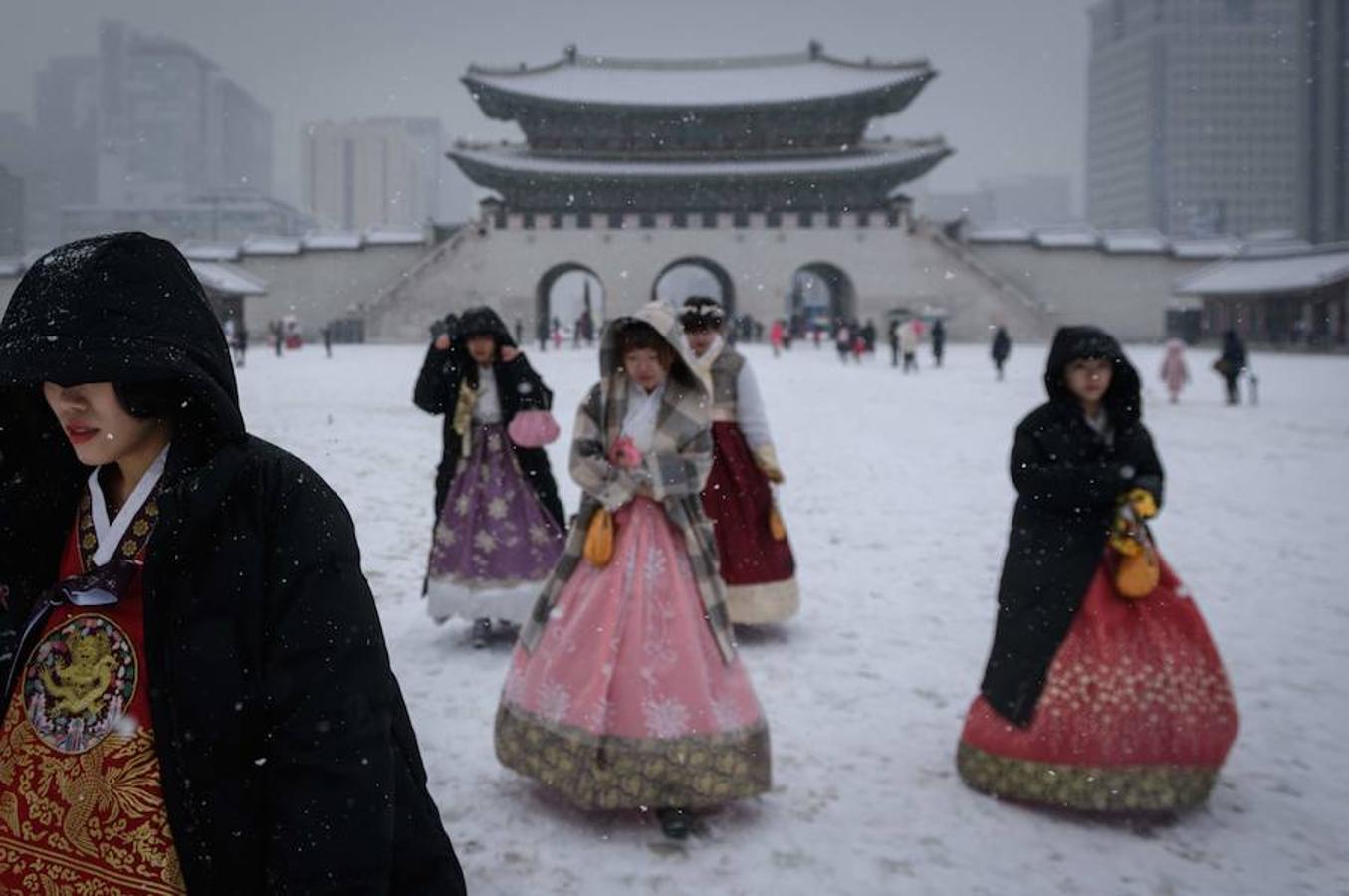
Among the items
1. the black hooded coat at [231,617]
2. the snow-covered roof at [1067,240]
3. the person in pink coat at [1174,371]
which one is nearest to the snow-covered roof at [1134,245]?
the snow-covered roof at [1067,240]

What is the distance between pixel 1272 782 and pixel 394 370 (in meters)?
20.1

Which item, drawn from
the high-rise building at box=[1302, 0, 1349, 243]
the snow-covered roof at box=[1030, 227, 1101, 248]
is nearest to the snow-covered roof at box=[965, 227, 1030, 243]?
the snow-covered roof at box=[1030, 227, 1101, 248]

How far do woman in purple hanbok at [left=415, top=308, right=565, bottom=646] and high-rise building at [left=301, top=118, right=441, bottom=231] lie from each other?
9135cm

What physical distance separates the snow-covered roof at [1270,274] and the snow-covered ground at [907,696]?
2258 centimetres

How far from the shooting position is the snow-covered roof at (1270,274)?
1158 inches

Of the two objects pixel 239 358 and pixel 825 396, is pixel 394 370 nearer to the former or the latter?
pixel 239 358

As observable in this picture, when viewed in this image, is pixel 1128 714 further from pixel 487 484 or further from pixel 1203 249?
pixel 1203 249

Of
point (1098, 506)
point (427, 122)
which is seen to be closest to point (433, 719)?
point (1098, 506)

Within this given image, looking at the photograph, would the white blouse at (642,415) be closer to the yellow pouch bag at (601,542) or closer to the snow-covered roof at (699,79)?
the yellow pouch bag at (601,542)

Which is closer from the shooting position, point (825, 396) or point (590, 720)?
point (590, 720)

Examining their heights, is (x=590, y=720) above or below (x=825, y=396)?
below

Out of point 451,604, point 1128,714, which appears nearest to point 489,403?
point 451,604

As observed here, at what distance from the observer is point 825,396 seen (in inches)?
650

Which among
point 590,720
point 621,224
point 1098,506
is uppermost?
point 621,224
